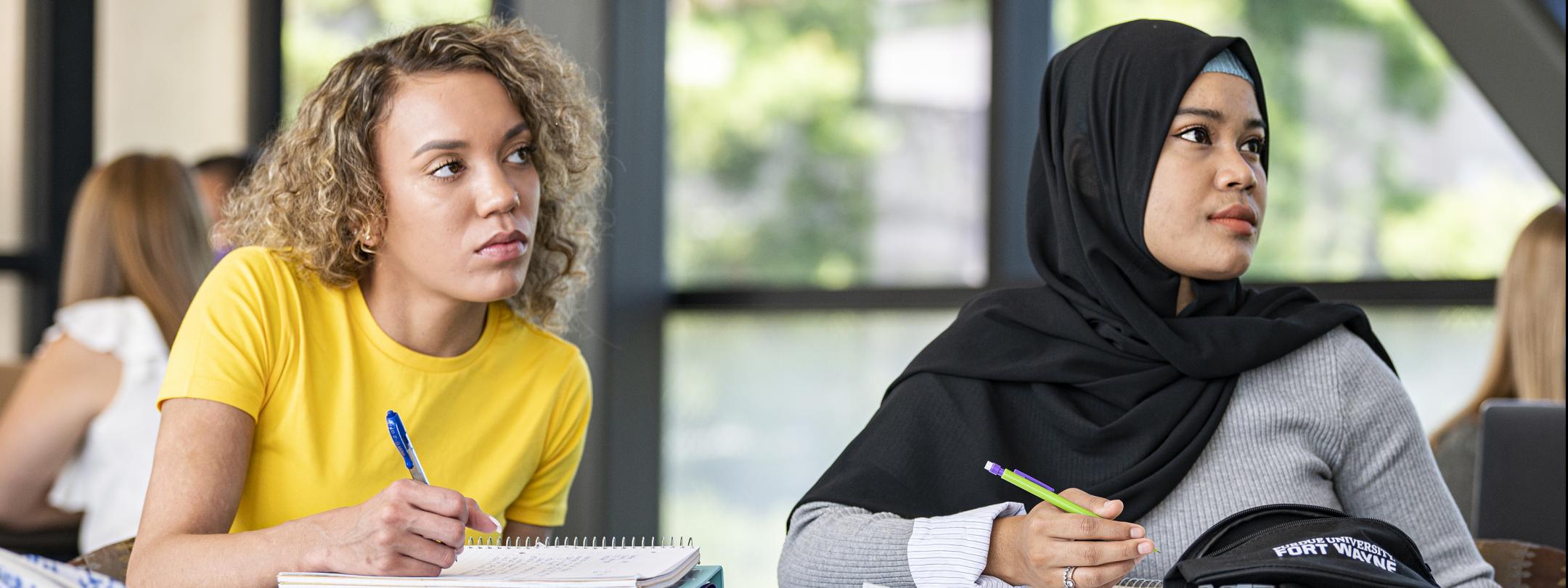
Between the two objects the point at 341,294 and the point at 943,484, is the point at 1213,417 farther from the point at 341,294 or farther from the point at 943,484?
the point at 341,294

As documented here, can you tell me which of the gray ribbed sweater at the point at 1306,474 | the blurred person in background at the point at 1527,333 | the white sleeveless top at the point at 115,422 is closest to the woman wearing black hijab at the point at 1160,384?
the gray ribbed sweater at the point at 1306,474

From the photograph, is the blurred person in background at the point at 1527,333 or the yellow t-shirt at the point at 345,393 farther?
the blurred person in background at the point at 1527,333

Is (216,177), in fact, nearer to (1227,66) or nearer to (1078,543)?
(1227,66)

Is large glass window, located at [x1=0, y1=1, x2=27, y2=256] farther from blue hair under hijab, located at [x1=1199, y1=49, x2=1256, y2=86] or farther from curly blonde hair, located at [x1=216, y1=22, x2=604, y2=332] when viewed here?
blue hair under hijab, located at [x1=1199, y1=49, x2=1256, y2=86]

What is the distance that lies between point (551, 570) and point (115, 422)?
1.93 m

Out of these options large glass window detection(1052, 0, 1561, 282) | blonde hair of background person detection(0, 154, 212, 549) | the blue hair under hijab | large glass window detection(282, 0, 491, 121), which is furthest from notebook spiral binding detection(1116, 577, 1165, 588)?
large glass window detection(282, 0, 491, 121)

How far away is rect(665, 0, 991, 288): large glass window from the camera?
13.2ft

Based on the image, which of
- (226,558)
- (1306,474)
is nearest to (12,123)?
(226,558)

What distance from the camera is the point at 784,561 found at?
160 cm

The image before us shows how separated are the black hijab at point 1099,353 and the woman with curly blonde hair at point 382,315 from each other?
17.7 inches

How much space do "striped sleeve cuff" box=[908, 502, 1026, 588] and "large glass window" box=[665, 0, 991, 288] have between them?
2.53 metres

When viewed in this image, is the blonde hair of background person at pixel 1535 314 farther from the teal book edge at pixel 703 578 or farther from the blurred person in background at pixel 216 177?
the blurred person in background at pixel 216 177

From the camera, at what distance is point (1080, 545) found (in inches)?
49.6

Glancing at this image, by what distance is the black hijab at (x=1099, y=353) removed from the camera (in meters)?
1.59
